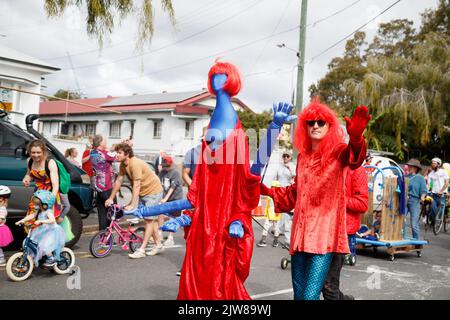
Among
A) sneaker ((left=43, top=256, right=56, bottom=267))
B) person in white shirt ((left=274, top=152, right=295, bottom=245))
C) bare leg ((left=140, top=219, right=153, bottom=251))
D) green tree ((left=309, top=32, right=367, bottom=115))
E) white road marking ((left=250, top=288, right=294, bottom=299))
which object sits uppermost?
green tree ((left=309, top=32, right=367, bottom=115))

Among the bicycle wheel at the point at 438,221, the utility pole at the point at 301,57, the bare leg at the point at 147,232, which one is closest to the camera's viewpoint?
the bare leg at the point at 147,232

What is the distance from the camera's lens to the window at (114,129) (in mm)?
33562

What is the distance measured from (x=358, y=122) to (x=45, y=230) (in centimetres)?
426

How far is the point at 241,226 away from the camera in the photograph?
3.47 metres

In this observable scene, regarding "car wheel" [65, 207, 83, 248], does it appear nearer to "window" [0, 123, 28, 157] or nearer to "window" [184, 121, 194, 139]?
"window" [0, 123, 28, 157]

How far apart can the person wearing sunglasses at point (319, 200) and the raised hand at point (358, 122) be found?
170 mm

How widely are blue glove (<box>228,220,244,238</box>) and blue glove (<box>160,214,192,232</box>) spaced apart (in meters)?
0.48

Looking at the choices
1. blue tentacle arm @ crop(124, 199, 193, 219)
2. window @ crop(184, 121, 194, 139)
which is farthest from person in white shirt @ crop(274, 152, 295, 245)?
window @ crop(184, 121, 194, 139)

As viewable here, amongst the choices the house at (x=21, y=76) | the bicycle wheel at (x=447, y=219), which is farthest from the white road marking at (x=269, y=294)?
the house at (x=21, y=76)

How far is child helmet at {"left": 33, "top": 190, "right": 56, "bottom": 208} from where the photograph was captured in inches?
224

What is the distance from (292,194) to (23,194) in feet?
15.8

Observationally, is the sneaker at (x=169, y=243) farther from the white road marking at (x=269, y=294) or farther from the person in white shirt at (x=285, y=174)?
the white road marking at (x=269, y=294)

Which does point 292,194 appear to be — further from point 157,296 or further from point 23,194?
point 23,194

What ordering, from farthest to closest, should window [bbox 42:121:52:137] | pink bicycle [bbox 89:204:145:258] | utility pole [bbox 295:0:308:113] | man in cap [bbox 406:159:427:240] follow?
window [bbox 42:121:52:137] < utility pole [bbox 295:0:308:113] < man in cap [bbox 406:159:427:240] < pink bicycle [bbox 89:204:145:258]
